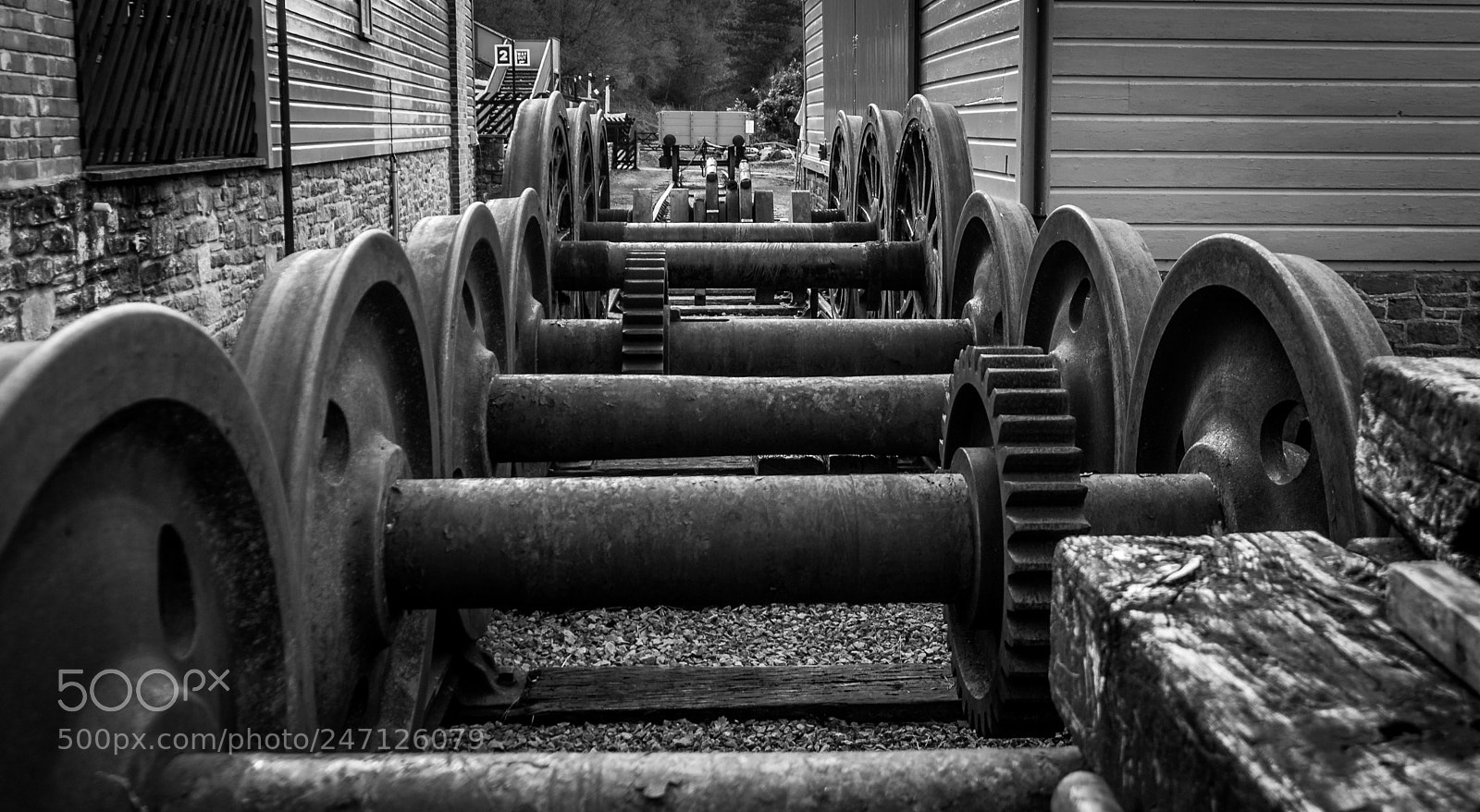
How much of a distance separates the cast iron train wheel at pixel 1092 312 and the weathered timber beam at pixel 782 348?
890 millimetres

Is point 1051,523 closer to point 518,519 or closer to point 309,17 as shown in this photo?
point 518,519

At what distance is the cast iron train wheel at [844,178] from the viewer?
960 centimetres

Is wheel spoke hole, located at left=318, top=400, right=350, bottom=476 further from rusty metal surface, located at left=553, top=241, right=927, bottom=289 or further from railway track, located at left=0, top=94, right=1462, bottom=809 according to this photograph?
rusty metal surface, located at left=553, top=241, right=927, bottom=289

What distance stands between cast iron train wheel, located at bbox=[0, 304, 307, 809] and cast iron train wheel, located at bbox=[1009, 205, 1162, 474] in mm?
2379

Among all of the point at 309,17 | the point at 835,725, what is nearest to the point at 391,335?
the point at 835,725

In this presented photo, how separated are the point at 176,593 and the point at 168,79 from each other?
7424mm

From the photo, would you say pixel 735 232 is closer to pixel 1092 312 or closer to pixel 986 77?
pixel 986 77

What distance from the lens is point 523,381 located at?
13.8 feet

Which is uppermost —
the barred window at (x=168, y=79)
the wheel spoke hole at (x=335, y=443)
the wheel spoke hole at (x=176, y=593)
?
the barred window at (x=168, y=79)

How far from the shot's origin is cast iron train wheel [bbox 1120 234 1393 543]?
2357mm

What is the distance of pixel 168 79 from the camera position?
833 centimetres

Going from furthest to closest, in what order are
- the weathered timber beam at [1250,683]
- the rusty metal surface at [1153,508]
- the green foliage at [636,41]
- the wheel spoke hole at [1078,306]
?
1. the green foliage at [636,41]
2. the wheel spoke hole at [1078,306]
3. the rusty metal surface at [1153,508]
4. the weathered timber beam at [1250,683]

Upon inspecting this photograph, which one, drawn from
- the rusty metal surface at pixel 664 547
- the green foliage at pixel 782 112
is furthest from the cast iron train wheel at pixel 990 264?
the green foliage at pixel 782 112

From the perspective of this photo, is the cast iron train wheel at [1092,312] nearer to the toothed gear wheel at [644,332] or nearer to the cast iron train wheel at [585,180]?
the toothed gear wheel at [644,332]
